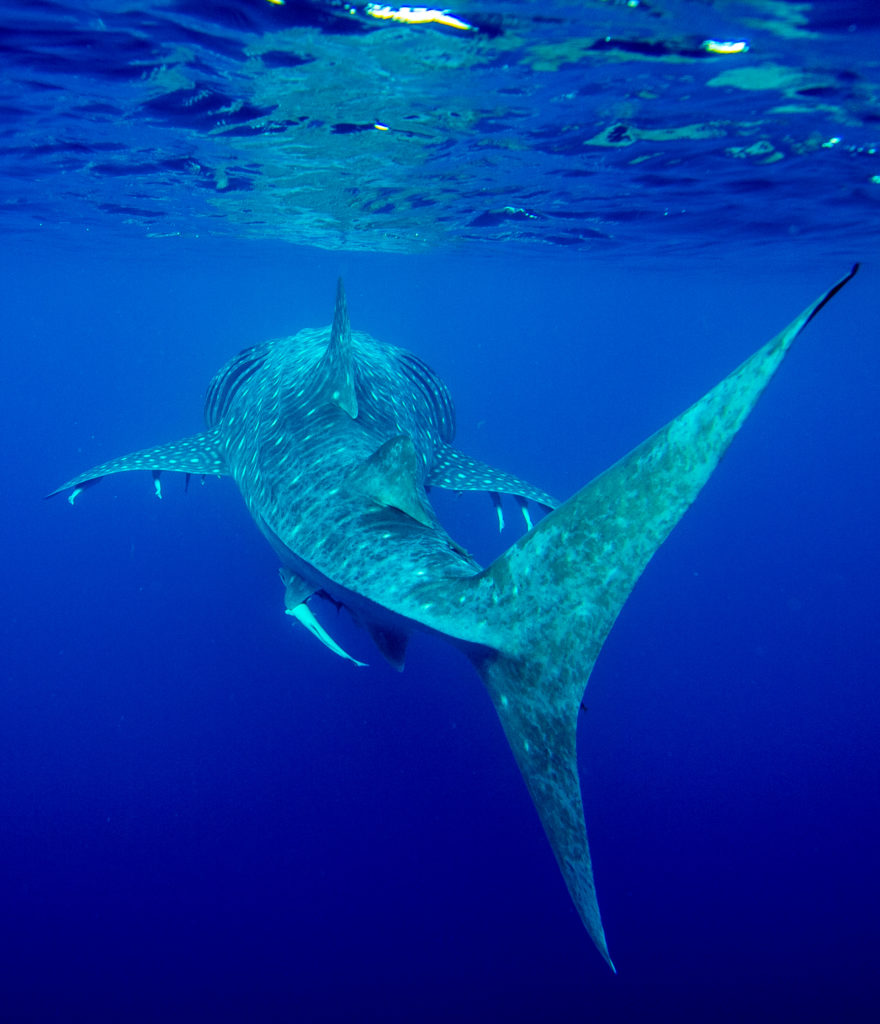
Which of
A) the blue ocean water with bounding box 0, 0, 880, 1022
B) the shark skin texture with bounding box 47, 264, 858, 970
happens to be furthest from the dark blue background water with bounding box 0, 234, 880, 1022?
the shark skin texture with bounding box 47, 264, 858, 970

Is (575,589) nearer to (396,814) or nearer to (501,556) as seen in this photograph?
(501,556)

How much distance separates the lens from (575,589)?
3072 millimetres

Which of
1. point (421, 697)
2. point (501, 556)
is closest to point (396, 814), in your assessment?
point (421, 697)

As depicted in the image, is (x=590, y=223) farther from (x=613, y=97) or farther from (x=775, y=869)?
(x=775, y=869)

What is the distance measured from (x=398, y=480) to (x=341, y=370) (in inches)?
83.8

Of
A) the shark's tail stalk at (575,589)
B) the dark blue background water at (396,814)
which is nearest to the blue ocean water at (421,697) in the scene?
the dark blue background water at (396,814)

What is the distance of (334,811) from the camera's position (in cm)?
1033

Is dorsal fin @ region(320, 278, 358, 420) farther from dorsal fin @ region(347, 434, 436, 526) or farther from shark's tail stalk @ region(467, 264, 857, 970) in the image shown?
shark's tail stalk @ region(467, 264, 857, 970)

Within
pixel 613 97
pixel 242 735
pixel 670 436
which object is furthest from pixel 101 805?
pixel 613 97

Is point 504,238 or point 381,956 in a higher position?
point 504,238

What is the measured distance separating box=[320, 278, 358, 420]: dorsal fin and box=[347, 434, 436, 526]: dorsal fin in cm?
165

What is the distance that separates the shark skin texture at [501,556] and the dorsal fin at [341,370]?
14 mm

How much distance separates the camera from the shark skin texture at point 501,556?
109 inches

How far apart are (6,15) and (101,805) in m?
11.1
